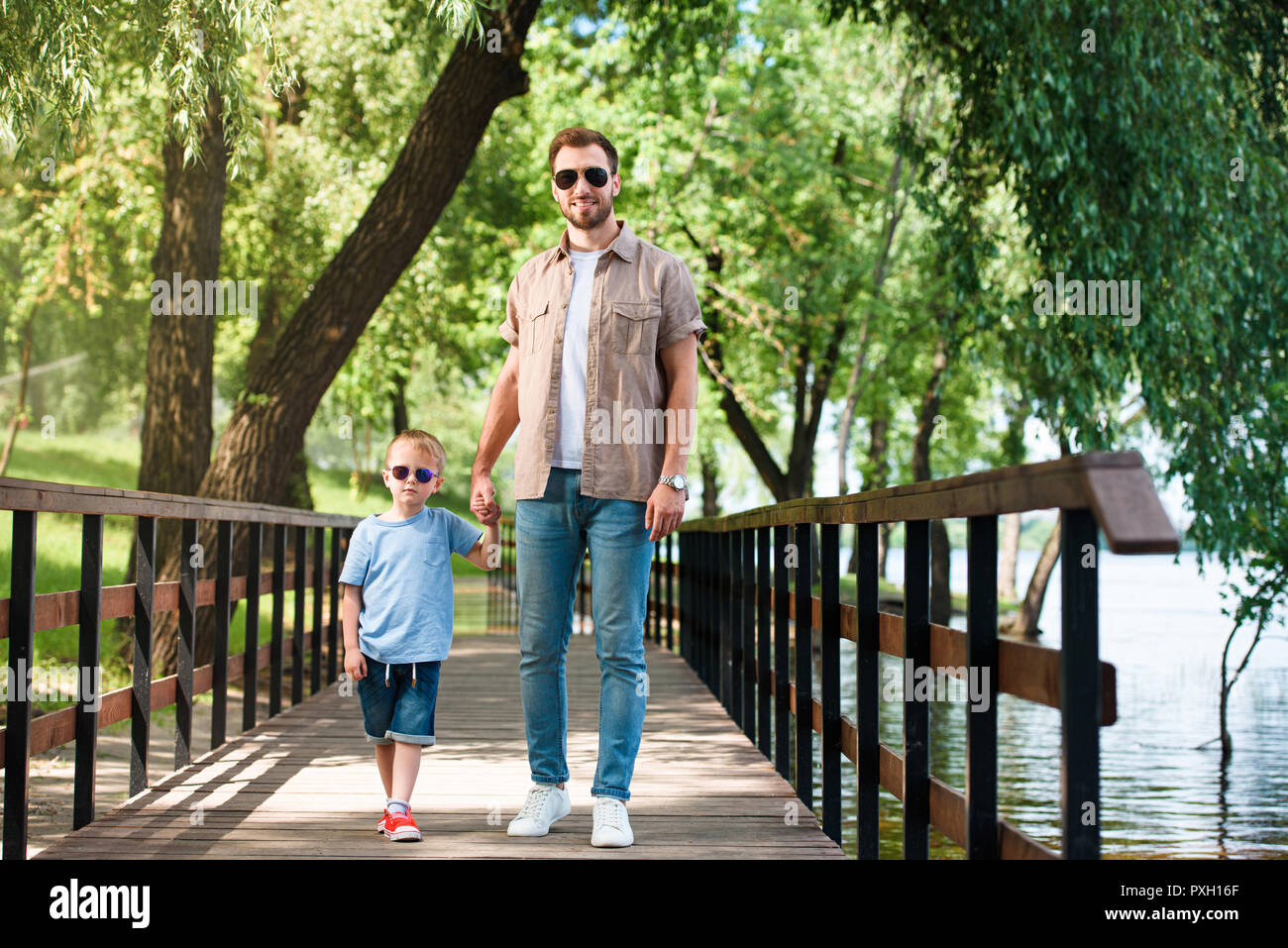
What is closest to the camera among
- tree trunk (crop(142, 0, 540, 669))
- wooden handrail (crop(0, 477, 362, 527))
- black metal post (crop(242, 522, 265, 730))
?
wooden handrail (crop(0, 477, 362, 527))

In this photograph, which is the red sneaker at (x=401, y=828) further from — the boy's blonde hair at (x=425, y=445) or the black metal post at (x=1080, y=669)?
the black metal post at (x=1080, y=669)

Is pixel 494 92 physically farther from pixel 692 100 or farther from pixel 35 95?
pixel 692 100

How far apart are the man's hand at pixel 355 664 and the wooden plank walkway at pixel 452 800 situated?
1.55ft

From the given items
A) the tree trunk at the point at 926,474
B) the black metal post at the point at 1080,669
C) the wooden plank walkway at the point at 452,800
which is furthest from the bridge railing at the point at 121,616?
the tree trunk at the point at 926,474

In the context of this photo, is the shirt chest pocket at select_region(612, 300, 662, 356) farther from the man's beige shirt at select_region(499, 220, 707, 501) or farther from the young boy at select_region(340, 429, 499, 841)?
the young boy at select_region(340, 429, 499, 841)

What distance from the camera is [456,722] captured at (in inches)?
268

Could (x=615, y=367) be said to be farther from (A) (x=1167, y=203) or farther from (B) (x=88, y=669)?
(A) (x=1167, y=203)

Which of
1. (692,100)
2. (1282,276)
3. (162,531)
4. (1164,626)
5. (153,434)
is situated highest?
(692,100)

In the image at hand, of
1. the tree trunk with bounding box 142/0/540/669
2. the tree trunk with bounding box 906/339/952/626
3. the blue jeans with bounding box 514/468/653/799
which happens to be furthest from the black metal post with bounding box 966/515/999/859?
the tree trunk with bounding box 906/339/952/626

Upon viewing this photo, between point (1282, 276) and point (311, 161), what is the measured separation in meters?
11.0

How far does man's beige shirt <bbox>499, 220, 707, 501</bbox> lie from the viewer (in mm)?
3699

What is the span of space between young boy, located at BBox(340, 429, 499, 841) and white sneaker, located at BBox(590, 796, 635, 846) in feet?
1.82
